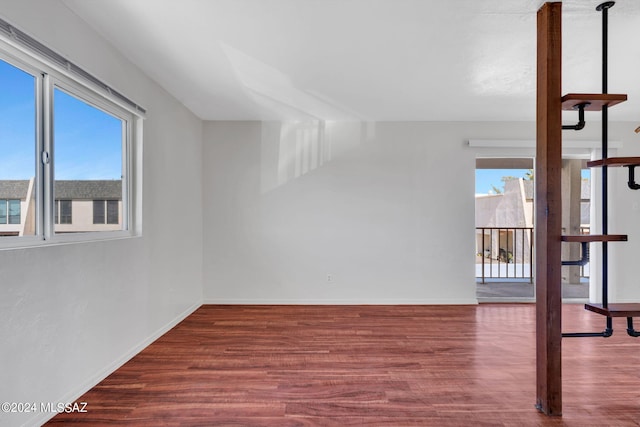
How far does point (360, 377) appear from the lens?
99.7 inches

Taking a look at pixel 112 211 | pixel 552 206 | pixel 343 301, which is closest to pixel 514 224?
pixel 343 301

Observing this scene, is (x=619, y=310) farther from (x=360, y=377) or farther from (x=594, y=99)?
(x=360, y=377)

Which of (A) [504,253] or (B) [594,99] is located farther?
(A) [504,253]

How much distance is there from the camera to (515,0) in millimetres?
2074

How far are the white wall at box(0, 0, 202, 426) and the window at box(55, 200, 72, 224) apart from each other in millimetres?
193

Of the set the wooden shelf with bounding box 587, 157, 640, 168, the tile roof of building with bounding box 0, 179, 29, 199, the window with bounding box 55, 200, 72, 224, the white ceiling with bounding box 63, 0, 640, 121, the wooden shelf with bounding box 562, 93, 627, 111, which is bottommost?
the window with bounding box 55, 200, 72, 224

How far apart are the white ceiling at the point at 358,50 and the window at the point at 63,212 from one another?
46.9 inches

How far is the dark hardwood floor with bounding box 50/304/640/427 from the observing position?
2.06 metres

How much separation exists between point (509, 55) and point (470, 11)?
82cm

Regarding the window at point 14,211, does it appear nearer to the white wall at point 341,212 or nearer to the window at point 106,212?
the window at point 106,212

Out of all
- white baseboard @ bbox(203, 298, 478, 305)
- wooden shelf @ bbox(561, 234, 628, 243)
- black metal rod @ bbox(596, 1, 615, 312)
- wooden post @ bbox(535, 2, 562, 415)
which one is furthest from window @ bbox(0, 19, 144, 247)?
black metal rod @ bbox(596, 1, 615, 312)

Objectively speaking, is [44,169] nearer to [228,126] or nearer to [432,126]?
[228,126]

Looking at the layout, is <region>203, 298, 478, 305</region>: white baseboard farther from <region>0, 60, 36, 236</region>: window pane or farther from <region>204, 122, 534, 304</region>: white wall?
<region>0, 60, 36, 236</region>: window pane

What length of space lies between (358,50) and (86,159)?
2149mm
